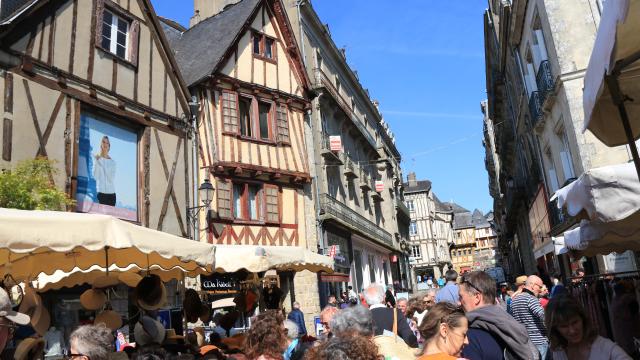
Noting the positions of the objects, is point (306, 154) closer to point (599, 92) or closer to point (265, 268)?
point (265, 268)

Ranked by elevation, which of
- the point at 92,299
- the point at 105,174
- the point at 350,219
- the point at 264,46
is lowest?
the point at 92,299

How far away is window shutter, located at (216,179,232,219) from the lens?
14.3 metres

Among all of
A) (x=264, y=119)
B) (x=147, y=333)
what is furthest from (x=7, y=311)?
(x=264, y=119)

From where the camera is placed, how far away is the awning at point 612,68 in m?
2.30

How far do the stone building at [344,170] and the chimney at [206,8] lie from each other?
9.30 ft

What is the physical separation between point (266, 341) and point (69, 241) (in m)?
1.60

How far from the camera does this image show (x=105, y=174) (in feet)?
33.8

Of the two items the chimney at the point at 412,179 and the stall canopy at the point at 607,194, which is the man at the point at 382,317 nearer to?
the stall canopy at the point at 607,194

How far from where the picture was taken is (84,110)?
10.0 metres

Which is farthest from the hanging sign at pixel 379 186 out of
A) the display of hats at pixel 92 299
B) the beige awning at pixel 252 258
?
the display of hats at pixel 92 299

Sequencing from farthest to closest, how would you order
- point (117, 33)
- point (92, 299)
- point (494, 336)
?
1. point (117, 33)
2. point (92, 299)
3. point (494, 336)

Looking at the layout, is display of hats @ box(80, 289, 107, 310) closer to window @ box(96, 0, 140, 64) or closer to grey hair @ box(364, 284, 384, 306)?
grey hair @ box(364, 284, 384, 306)

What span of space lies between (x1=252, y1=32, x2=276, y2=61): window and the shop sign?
23.8ft

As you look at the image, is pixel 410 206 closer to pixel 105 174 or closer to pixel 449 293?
pixel 105 174
